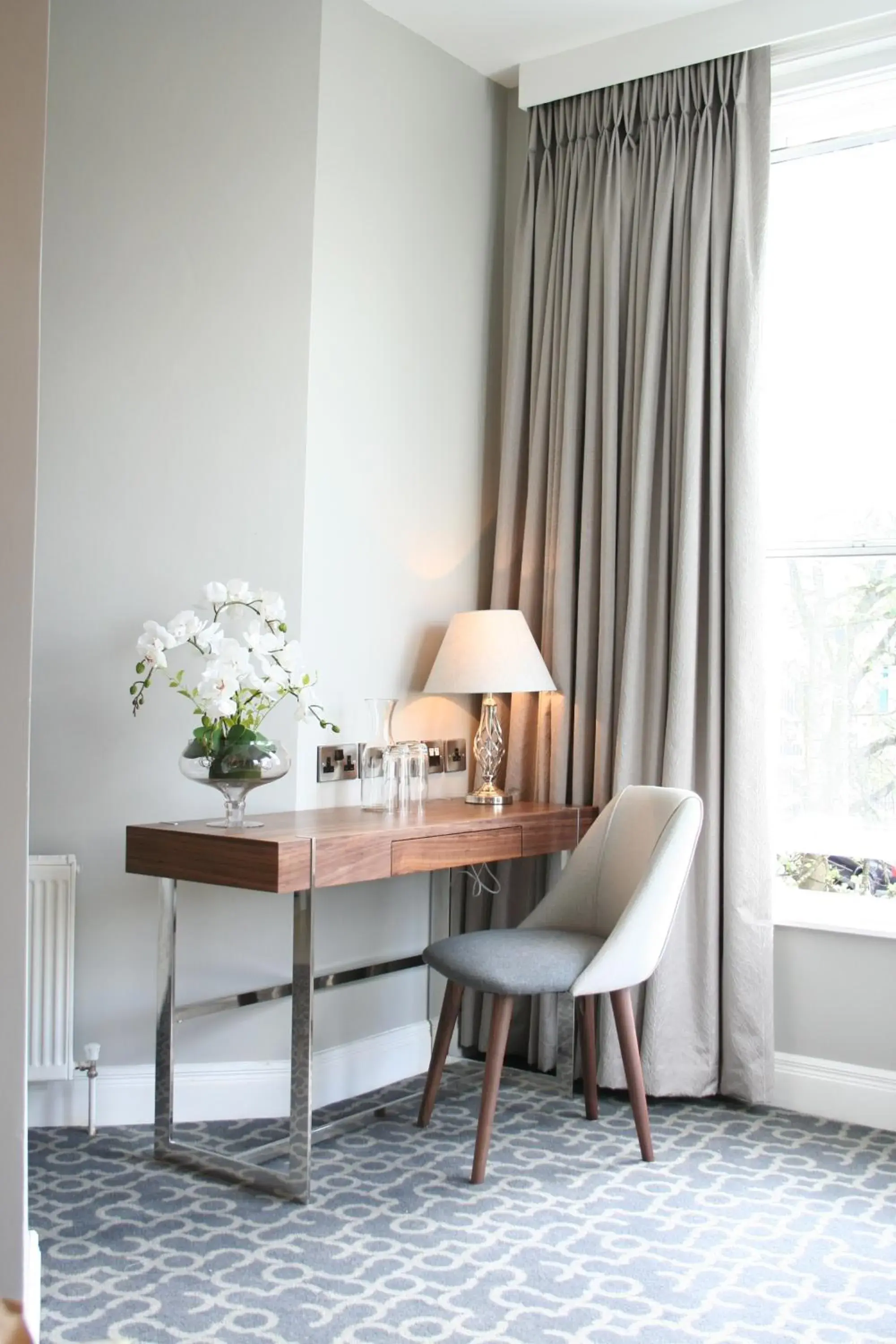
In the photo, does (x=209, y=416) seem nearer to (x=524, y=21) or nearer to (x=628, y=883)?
(x=524, y=21)

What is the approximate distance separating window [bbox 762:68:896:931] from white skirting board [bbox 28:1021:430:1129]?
1359 mm

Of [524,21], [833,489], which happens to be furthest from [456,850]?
[524,21]

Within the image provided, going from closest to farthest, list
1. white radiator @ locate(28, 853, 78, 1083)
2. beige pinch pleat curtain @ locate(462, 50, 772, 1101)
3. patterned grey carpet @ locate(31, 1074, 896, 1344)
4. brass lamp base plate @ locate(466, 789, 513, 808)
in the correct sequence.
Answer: patterned grey carpet @ locate(31, 1074, 896, 1344) → white radiator @ locate(28, 853, 78, 1083) → beige pinch pleat curtain @ locate(462, 50, 772, 1101) → brass lamp base plate @ locate(466, 789, 513, 808)

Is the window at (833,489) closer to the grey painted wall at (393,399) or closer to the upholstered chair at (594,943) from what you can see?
the upholstered chair at (594,943)

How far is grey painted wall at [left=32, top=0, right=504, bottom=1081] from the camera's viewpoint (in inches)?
126

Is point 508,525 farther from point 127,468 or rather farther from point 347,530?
point 127,468

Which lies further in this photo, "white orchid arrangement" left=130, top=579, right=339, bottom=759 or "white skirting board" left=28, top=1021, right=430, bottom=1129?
"white skirting board" left=28, top=1021, right=430, bottom=1129

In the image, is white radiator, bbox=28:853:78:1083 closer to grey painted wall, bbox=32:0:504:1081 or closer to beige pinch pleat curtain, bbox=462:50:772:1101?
grey painted wall, bbox=32:0:504:1081

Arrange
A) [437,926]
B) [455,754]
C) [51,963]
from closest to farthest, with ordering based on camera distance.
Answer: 1. [51,963]
2. [437,926]
3. [455,754]

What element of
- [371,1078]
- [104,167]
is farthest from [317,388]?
[371,1078]

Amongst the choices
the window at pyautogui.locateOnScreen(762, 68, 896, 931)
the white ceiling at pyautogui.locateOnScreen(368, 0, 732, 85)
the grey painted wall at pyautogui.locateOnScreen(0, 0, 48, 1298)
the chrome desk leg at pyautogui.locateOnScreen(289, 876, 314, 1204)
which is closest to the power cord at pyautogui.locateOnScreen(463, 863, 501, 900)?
the window at pyautogui.locateOnScreen(762, 68, 896, 931)

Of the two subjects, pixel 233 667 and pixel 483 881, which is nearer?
pixel 233 667

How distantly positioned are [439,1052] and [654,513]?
1.58 metres

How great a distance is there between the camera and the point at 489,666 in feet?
11.5
